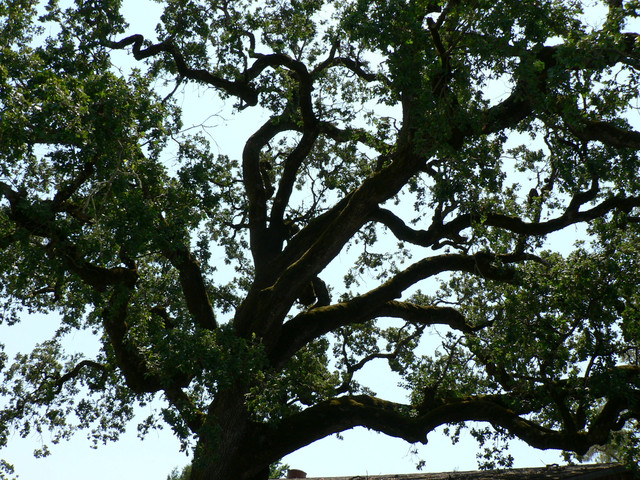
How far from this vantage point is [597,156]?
1189 centimetres

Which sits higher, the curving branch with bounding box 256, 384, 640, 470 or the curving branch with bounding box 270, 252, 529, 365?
the curving branch with bounding box 270, 252, 529, 365

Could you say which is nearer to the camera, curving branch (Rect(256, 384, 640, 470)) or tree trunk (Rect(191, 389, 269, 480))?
tree trunk (Rect(191, 389, 269, 480))

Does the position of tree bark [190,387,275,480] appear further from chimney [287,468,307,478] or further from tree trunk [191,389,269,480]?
chimney [287,468,307,478]

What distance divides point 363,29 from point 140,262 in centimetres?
835

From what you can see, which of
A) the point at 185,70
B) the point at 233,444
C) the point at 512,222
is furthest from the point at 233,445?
the point at 185,70

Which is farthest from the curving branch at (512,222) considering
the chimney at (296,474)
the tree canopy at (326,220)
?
the chimney at (296,474)

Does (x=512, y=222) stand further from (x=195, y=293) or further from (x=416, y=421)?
(x=195, y=293)

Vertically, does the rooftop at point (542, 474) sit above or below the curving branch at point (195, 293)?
below

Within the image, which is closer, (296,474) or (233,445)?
(233,445)

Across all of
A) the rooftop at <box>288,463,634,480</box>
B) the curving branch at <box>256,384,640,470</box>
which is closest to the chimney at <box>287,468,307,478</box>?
the rooftop at <box>288,463,634,480</box>

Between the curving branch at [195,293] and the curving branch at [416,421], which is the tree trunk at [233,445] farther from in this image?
the curving branch at [195,293]

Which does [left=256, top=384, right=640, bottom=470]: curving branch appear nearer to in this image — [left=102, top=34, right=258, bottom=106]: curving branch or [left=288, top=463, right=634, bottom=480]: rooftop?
[left=288, top=463, right=634, bottom=480]: rooftop

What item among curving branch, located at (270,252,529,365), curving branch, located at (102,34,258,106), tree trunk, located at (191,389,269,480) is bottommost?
tree trunk, located at (191,389,269,480)

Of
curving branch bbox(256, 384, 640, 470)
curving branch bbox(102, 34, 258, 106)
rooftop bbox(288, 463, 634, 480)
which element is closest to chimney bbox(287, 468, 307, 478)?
rooftop bbox(288, 463, 634, 480)
